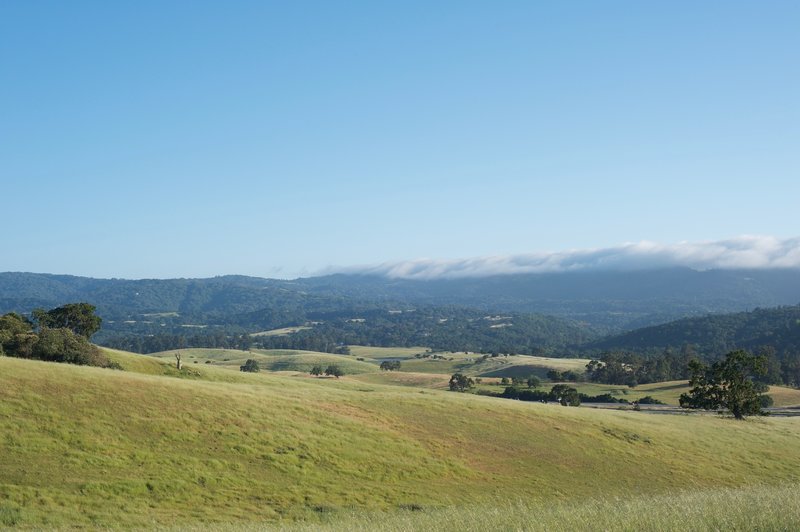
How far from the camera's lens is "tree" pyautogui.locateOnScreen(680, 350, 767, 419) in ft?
250

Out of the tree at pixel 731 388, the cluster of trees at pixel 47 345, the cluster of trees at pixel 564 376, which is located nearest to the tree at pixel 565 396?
the tree at pixel 731 388

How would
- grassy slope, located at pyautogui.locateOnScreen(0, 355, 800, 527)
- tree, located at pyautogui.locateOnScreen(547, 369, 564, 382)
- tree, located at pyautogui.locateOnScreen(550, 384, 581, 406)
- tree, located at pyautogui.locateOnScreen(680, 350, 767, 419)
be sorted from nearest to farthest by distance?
grassy slope, located at pyautogui.locateOnScreen(0, 355, 800, 527)
tree, located at pyautogui.locateOnScreen(680, 350, 767, 419)
tree, located at pyautogui.locateOnScreen(550, 384, 581, 406)
tree, located at pyautogui.locateOnScreen(547, 369, 564, 382)

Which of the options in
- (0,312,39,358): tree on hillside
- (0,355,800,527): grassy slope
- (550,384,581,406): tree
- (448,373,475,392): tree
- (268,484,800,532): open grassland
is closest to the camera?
(268,484,800,532): open grassland

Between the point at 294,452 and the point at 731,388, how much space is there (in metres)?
61.0

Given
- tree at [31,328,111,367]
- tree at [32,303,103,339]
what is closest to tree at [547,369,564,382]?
tree at [32,303,103,339]

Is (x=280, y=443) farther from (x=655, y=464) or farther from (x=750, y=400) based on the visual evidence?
(x=750, y=400)

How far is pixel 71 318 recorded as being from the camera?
8119 centimetres

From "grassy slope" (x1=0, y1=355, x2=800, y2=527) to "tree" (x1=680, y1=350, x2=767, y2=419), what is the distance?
17104mm

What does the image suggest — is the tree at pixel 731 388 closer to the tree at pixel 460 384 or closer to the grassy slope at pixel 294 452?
the grassy slope at pixel 294 452

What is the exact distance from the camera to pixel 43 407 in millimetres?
37062

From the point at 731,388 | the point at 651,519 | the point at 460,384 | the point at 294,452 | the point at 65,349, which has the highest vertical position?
the point at 651,519

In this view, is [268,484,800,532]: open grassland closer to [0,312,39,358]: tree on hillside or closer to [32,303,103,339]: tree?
[0,312,39,358]: tree on hillside

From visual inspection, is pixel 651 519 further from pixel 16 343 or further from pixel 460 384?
pixel 460 384

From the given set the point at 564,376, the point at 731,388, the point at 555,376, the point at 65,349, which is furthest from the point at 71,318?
the point at 564,376
